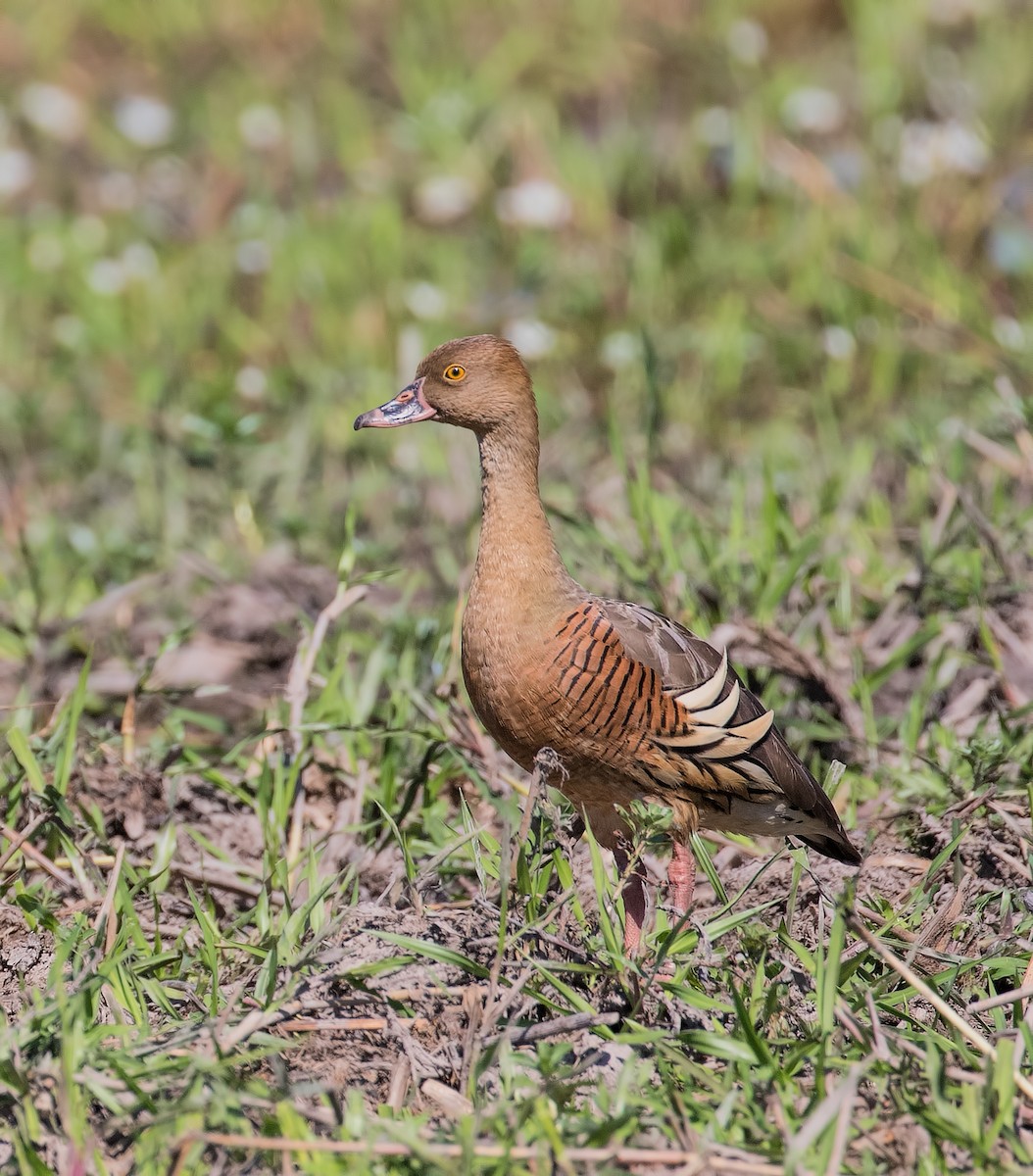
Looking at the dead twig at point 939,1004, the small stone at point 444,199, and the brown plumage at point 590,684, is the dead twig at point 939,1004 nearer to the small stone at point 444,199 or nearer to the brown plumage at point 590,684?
the brown plumage at point 590,684

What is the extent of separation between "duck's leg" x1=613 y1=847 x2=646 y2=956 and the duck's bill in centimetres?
114

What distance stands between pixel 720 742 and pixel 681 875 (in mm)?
320

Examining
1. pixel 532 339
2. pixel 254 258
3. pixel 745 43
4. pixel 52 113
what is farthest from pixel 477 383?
pixel 52 113

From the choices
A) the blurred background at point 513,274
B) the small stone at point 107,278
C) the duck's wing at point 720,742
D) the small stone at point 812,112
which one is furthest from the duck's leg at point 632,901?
the small stone at point 812,112

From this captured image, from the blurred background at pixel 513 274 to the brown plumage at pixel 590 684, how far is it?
36.9 inches

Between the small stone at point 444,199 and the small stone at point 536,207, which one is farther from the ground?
the small stone at point 536,207

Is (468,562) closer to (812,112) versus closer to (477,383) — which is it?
(477,383)

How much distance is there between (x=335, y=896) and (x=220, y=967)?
34 centimetres

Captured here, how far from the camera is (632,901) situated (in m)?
3.75

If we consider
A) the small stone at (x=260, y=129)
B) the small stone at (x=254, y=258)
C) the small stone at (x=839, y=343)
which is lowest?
the small stone at (x=254, y=258)

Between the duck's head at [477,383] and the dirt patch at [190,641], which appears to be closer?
the duck's head at [477,383]

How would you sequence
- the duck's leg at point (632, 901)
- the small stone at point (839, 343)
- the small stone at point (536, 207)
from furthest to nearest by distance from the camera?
the small stone at point (536, 207) → the small stone at point (839, 343) → the duck's leg at point (632, 901)

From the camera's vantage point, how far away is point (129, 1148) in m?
2.86

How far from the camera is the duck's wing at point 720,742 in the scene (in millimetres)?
3660
